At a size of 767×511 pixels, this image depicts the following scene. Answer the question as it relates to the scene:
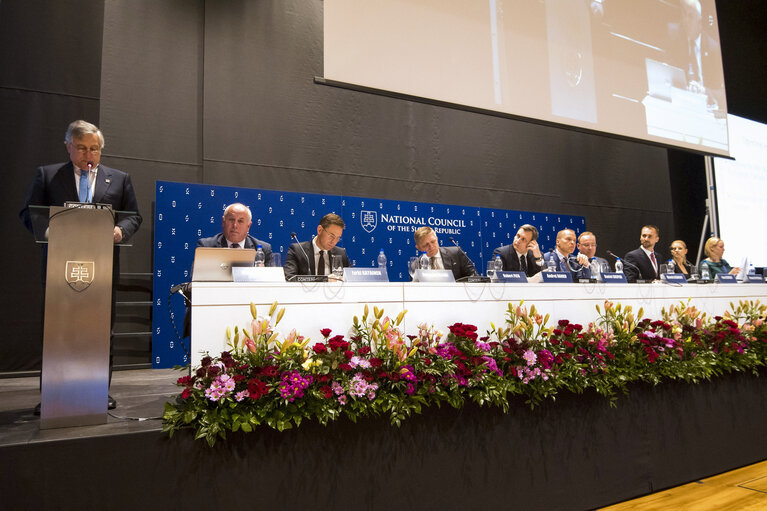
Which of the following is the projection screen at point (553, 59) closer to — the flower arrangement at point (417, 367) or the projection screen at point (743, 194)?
the projection screen at point (743, 194)

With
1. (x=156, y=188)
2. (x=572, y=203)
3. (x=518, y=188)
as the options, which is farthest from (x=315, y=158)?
(x=572, y=203)

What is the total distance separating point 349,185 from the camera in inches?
215

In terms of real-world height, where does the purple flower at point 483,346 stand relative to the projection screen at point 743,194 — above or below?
below

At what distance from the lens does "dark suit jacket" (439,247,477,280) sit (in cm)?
394

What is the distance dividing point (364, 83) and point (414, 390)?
2556 mm

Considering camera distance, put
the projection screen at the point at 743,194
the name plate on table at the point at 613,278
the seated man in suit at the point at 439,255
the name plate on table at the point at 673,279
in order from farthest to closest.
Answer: the projection screen at the point at 743,194
the seated man in suit at the point at 439,255
the name plate on table at the point at 673,279
the name plate on table at the point at 613,278

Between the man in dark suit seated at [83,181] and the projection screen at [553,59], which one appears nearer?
the man in dark suit seated at [83,181]

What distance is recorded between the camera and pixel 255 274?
1.96 meters

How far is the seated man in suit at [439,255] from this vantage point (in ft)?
11.9

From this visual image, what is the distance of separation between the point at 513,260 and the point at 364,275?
2.36 metres

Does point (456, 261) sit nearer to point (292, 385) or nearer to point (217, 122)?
point (292, 385)

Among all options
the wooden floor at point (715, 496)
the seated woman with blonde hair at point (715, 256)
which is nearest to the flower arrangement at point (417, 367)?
the wooden floor at point (715, 496)

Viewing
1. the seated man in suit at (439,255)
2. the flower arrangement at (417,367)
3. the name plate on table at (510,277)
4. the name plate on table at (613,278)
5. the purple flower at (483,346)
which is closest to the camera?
the flower arrangement at (417,367)

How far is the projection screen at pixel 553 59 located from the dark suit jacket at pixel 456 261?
3.86 feet
